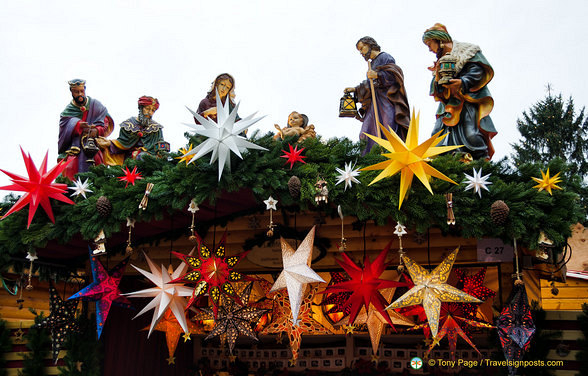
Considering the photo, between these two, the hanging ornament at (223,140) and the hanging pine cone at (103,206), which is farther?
the hanging pine cone at (103,206)

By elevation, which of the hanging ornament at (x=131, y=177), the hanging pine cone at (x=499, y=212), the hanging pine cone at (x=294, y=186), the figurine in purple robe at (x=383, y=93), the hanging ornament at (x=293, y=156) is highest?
the figurine in purple robe at (x=383, y=93)

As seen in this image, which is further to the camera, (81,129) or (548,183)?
(81,129)

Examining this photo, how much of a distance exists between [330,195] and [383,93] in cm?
257

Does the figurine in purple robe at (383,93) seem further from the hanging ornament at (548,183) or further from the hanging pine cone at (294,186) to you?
the hanging ornament at (548,183)

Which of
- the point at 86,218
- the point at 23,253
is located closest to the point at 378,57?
the point at 86,218

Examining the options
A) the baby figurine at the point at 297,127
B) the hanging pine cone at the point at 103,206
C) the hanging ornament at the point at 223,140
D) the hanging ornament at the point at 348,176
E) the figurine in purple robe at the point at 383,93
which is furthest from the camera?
the figurine in purple robe at the point at 383,93

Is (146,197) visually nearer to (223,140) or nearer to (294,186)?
(223,140)

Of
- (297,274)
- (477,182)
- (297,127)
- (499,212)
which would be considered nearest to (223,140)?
(297,274)

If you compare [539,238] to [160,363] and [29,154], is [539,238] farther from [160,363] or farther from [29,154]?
[160,363]

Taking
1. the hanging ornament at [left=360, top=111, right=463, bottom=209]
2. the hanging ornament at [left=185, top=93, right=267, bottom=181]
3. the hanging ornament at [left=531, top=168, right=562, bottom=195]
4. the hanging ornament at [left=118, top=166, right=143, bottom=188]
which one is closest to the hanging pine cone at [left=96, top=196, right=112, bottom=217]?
the hanging ornament at [left=118, top=166, right=143, bottom=188]

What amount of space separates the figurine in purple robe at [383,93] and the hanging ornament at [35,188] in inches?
148

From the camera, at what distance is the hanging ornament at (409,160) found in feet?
16.4

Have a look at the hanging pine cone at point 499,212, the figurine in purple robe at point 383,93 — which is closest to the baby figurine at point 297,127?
the figurine in purple robe at point 383,93

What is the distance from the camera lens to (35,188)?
603cm
